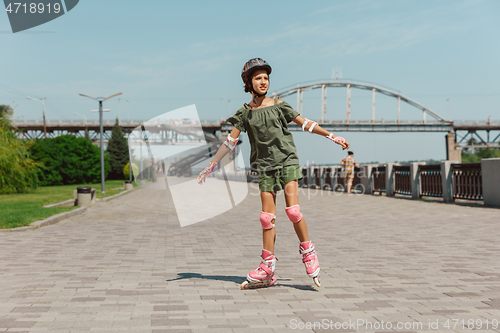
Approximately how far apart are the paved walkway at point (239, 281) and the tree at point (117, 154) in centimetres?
6939

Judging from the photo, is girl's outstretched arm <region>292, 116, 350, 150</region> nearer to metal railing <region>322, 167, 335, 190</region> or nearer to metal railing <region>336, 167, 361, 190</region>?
metal railing <region>336, 167, 361, 190</region>

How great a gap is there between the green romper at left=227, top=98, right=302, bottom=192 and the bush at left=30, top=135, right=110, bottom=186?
44872 mm

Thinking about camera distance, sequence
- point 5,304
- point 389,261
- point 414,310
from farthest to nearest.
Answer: point 389,261 → point 5,304 → point 414,310

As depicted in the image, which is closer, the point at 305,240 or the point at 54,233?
the point at 305,240

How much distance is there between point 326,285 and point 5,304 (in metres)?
A: 2.93

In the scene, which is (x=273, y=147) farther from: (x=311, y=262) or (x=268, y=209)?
(x=311, y=262)

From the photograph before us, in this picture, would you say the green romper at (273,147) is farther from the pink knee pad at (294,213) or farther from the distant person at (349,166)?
the distant person at (349,166)

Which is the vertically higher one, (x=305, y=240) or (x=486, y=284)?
(x=305, y=240)

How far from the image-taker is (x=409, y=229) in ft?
31.4

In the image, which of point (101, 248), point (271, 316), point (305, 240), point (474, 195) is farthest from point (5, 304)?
point (474, 195)

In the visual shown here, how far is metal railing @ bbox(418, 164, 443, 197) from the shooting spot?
16.3 meters

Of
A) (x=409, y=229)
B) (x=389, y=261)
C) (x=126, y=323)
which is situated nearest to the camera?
(x=126, y=323)

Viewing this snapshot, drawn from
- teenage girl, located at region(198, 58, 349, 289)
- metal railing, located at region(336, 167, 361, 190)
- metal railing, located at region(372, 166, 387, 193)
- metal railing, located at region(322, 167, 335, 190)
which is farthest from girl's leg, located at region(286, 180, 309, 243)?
metal railing, located at region(322, 167, 335, 190)

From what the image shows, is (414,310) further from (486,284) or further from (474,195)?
(474,195)
